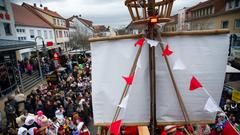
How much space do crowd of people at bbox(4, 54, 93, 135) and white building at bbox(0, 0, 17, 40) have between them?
277 inches

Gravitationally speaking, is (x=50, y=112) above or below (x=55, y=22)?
below

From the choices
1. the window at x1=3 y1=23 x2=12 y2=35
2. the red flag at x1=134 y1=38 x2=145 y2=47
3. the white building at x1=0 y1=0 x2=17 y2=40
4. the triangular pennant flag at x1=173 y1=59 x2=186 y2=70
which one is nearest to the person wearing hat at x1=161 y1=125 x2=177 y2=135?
the triangular pennant flag at x1=173 y1=59 x2=186 y2=70

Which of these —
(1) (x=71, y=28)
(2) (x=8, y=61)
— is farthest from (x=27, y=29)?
(1) (x=71, y=28)

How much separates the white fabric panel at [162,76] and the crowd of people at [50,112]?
3488 mm

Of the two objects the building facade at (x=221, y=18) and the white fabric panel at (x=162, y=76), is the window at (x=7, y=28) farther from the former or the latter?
the building facade at (x=221, y=18)

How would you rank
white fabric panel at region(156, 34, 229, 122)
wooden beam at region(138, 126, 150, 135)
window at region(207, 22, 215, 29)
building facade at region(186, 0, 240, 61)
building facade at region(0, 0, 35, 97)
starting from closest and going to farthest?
white fabric panel at region(156, 34, 229, 122), wooden beam at region(138, 126, 150, 135), building facade at region(0, 0, 35, 97), building facade at region(186, 0, 240, 61), window at region(207, 22, 215, 29)

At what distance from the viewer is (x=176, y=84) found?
102 inches

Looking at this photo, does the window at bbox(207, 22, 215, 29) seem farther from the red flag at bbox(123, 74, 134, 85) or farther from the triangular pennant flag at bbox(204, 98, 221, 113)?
the red flag at bbox(123, 74, 134, 85)

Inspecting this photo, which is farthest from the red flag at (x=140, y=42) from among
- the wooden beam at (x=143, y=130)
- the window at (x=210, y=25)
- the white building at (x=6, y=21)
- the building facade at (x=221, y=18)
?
the window at (x=210, y=25)

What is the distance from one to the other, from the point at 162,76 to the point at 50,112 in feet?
25.0

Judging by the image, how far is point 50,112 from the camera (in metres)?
8.84

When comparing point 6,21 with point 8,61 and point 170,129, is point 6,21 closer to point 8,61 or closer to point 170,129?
point 8,61

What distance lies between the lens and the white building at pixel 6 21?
54.2 ft

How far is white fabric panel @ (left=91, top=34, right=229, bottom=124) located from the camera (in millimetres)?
2504
